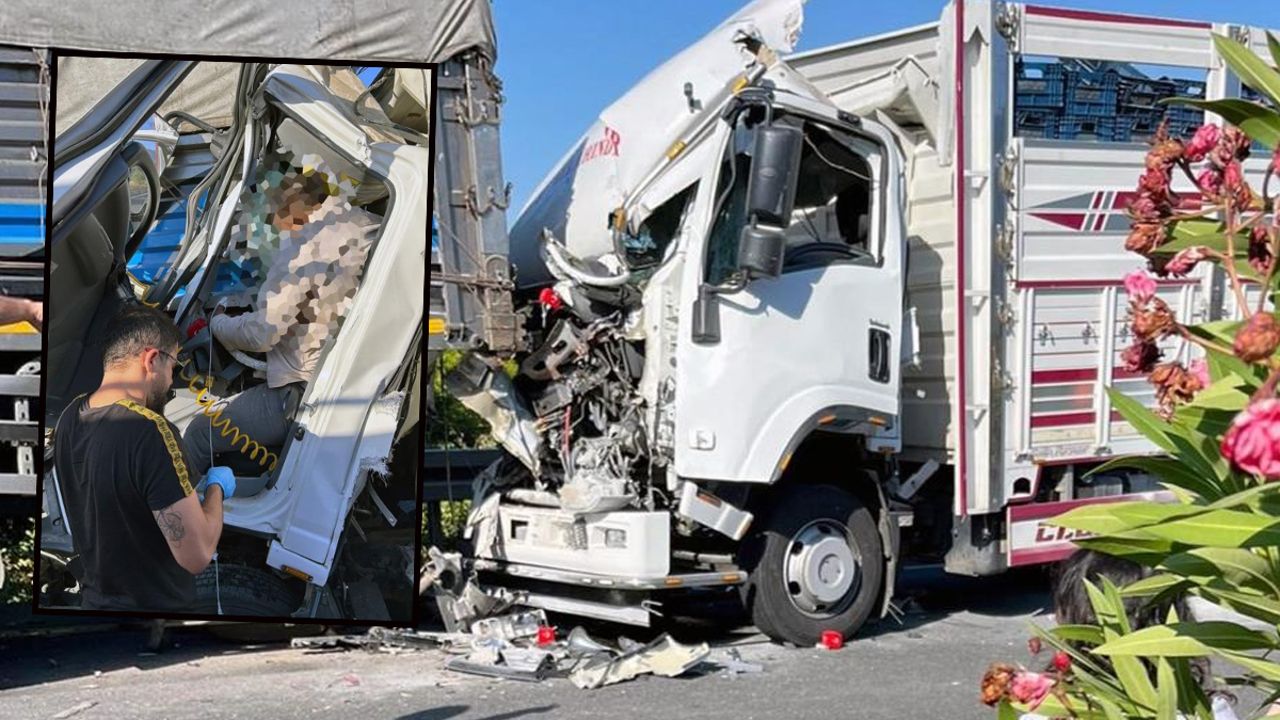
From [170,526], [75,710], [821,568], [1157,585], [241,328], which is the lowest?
[75,710]

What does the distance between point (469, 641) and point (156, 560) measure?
2.68 meters

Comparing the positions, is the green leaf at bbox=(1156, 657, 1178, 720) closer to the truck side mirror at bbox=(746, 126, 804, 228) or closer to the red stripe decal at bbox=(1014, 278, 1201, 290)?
the truck side mirror at bbox=(746, 126, 804, 228)

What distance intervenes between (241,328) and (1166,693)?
4.15 metres

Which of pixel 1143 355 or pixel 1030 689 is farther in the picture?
pixel 1030 689

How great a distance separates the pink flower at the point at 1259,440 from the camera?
44.2 inches

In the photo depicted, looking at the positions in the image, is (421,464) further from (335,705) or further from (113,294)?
(335,705)

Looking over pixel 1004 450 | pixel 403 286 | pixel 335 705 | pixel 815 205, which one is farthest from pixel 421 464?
pixel 1004 450

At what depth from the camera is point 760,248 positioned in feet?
22.5

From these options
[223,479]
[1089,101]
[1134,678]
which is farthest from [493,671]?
[1134,678]

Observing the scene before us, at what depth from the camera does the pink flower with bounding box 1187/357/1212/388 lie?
163 cm

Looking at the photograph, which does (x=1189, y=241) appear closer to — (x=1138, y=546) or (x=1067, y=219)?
(x=1138, y=546)

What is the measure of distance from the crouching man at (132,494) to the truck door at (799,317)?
2.75 meters

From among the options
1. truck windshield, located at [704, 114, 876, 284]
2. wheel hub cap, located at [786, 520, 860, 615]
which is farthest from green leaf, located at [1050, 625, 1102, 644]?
wheel hub cap, located at [786, 520, 860, 615]

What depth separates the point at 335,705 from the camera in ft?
20.3
